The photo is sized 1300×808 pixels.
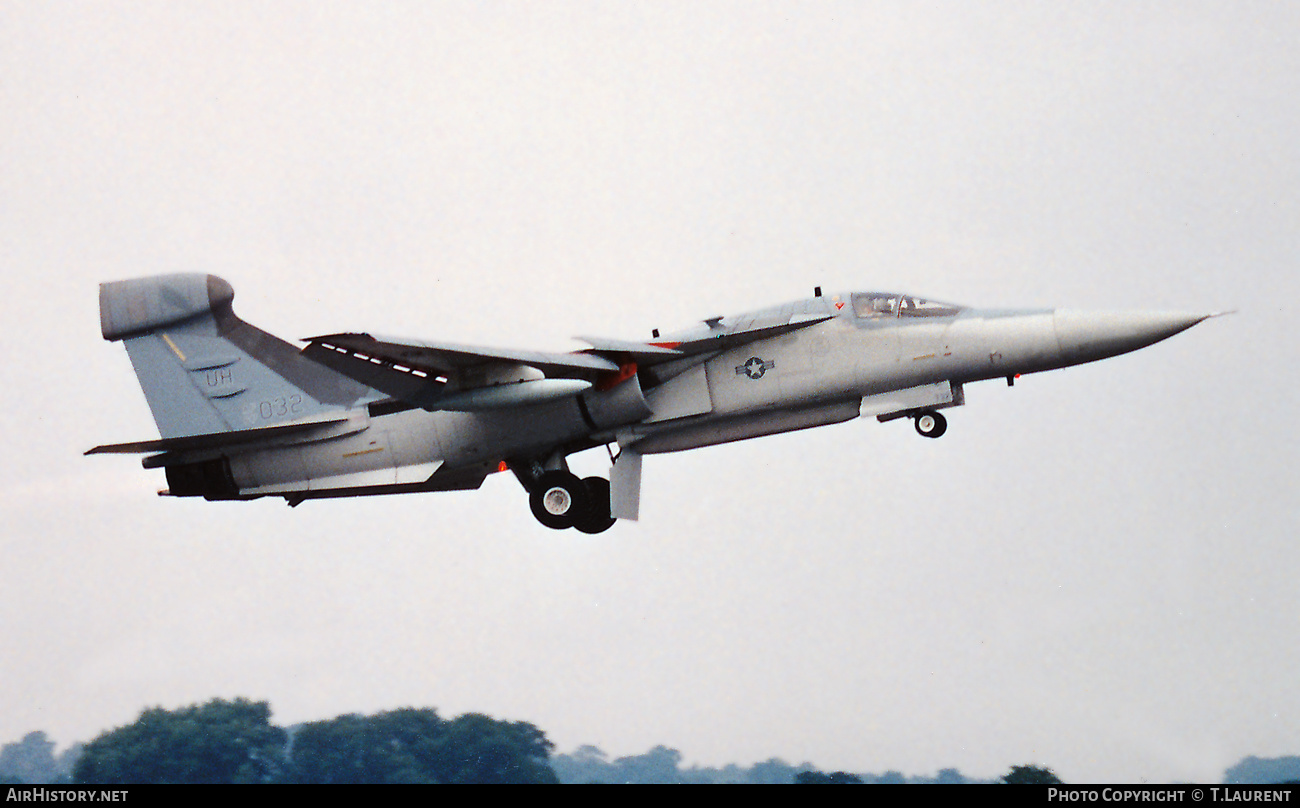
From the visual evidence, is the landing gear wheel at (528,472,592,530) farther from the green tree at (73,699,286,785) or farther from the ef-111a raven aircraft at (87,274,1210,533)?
the green tree at (73,699,286,785)

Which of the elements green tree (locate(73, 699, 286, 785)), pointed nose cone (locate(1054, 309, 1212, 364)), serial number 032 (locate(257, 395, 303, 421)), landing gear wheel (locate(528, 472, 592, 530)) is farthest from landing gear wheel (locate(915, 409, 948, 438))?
green tree (locate(73, 699, 286, 785))

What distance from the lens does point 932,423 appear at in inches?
762

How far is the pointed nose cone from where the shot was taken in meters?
18.4

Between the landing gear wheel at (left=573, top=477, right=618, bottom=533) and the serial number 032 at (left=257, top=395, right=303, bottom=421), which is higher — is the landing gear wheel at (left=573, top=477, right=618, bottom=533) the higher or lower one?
the lower one

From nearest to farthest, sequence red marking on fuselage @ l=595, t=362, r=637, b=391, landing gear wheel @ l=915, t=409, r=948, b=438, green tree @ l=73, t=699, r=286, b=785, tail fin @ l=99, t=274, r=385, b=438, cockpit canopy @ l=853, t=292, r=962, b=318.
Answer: cockpit canopy @ l=853, t=292, r=962, b=318
landing gear wheel @ l=915, t=409, r=948, b=438
red marking on fuselage @ l=595, t=362, r=637, b=391
tail fin @ l=99, t=274, r=385, b=438
green tree @ l=73, t=699, r=286, b=785

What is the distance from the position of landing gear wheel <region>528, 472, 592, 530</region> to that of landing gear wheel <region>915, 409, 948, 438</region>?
Result: 4.81 metres

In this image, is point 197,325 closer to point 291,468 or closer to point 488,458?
point 291,468

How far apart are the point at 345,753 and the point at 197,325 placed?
287 inches

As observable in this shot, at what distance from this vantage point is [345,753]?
23359 millimetres

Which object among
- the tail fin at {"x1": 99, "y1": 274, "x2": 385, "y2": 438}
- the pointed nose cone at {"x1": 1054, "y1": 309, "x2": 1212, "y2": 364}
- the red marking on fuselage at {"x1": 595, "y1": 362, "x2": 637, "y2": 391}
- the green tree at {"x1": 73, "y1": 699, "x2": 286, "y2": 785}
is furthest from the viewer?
the green tree at {"x1": 73, "y1": 699, "x2": 286, "y2": 785}

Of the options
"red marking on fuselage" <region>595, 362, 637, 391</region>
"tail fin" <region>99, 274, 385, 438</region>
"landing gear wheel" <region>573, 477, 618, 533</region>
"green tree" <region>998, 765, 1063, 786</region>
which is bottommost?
"green tree" <region>998, 765, 1063, 786</region>

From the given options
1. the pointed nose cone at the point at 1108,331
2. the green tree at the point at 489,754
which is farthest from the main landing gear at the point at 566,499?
the pointed nose cone at the point at 1108,331

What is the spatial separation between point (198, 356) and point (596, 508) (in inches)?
242
